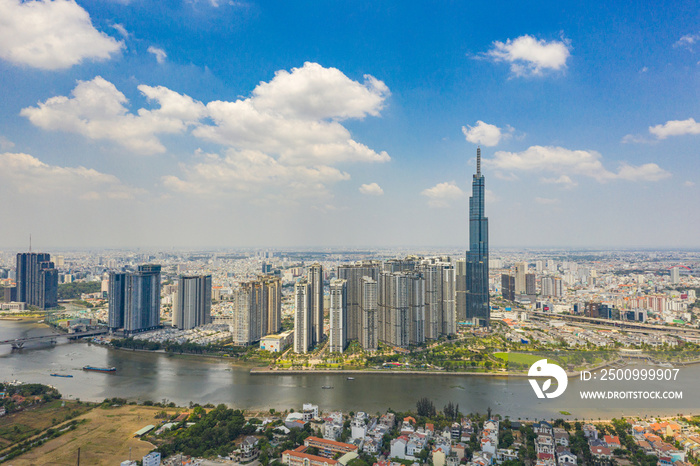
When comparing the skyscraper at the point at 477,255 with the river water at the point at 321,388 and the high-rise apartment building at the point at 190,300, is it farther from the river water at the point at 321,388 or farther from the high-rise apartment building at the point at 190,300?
the high-rise apartment building at the point at 190,300

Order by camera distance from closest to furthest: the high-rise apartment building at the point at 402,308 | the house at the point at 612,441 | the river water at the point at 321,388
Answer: the house at the point at 612,441 < the river water at the point at 321,388 < the high-rise apartment building at the point at 402,308

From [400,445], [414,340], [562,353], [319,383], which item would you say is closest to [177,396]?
[319,383]

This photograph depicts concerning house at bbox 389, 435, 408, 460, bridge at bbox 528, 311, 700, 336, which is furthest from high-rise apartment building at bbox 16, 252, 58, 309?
bridge at bbox 528, 311, 700, 336

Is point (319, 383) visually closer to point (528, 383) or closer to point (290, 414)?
point (290, 414)

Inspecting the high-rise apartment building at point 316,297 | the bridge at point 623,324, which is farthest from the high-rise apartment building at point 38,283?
the bridge at point 623,324

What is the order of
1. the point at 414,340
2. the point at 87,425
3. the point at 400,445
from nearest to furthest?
1. the point at 400,445
2. the point at 87,425
3. the point at 414,340

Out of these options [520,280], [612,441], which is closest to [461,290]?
[520,280]
